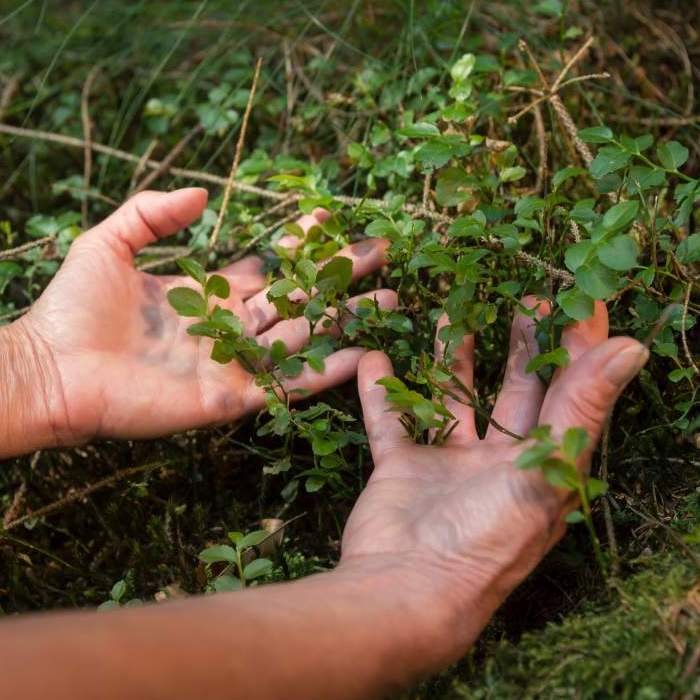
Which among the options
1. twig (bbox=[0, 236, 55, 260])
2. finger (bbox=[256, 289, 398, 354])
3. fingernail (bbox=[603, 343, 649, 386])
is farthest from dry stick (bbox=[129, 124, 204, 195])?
fingernail (bbox=[603, 343, 649, 386])

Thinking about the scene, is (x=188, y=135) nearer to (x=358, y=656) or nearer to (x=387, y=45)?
(x=387, y=45)

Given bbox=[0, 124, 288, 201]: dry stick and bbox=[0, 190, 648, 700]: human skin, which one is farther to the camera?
bbox=[0, 124, 288, 201]: dry stick

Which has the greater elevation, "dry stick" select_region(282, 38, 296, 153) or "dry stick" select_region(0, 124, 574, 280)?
"dry stick" select_region(282, 38, 296, 153)

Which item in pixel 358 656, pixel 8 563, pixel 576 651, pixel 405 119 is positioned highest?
pixel 405 119

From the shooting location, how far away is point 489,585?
1.50 metres

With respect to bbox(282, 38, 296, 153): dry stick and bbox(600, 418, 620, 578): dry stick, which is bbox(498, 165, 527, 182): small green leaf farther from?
bbox(282, 38, 296, 153): dry stick

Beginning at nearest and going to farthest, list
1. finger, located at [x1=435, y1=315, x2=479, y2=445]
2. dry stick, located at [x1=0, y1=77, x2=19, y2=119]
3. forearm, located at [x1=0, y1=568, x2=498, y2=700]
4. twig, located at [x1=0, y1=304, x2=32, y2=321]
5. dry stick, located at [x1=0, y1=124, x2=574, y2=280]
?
forearm, located at [x1=0, y1=568, x2=498, y2=700], finger, located at [x1=435, y1=315, x2=479, y2=445], dry stick, located at [x1=0, y1=124, x2=574, y2=280], twig, located at [x1=0, y1=304, x2=32, y2=321], dry stick, located at [x1=0, y1=77, x2=19, y2=119]

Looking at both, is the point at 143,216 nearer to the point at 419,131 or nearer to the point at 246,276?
the point at 246,276

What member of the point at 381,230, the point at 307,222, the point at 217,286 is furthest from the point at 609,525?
the point at 307,222

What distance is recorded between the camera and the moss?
1.34 meters

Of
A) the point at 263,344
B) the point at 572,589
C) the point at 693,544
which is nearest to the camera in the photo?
the point at 693,544

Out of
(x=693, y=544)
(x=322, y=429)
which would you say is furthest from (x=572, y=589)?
(x=322, y=429)

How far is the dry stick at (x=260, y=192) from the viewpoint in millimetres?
1909

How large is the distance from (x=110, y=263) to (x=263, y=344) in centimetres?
48
